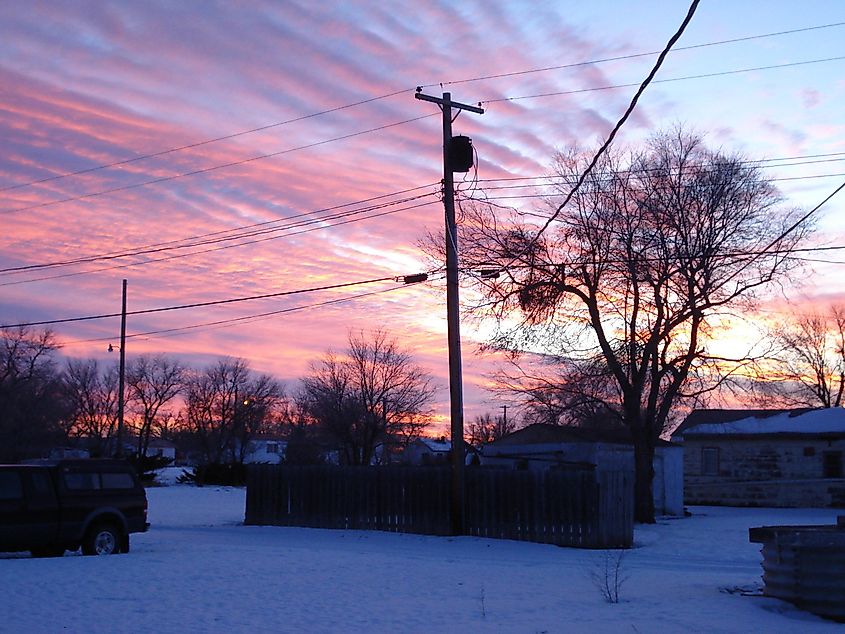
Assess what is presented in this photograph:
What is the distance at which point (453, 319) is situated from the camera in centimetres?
2378

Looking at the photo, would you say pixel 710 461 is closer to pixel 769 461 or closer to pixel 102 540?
pixel 769 461

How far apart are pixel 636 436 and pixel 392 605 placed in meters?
18.4

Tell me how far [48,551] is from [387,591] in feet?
25.8

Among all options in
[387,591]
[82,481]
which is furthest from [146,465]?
[387,591]

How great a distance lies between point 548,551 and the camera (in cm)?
2138

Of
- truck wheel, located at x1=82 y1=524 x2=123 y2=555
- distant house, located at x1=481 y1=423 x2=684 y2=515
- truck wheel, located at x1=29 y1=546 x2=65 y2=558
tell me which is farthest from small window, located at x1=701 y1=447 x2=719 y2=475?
truck wheel, located at x1=29 y1=546 x2=65 y2=558

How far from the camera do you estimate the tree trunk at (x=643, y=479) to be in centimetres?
2942

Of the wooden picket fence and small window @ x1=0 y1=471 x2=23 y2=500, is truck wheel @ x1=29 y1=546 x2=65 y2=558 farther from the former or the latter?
the wooden picket fence

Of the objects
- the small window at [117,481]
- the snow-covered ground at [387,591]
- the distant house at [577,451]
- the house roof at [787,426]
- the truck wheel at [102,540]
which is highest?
the house roof at [787,426]

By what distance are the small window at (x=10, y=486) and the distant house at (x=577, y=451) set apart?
54.8 feet

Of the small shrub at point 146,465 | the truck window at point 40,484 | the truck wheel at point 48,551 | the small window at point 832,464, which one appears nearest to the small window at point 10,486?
the truck window at point 40,484

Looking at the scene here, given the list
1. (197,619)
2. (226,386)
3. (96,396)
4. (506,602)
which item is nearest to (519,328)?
(506,602)

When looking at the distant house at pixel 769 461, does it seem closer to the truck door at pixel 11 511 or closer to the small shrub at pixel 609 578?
the small shrub at pixel 609 578

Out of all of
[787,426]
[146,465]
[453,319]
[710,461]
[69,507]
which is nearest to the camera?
[69,507]
